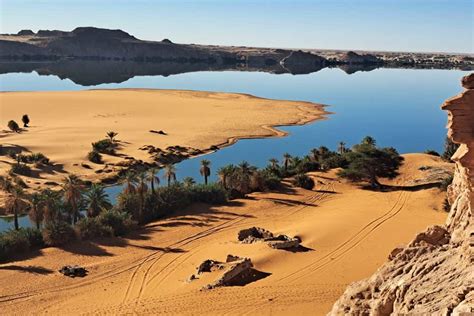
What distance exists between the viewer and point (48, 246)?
30922 millimetres

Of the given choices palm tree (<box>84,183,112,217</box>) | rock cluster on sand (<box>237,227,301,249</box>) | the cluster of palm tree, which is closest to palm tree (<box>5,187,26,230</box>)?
the cluster of palm tree

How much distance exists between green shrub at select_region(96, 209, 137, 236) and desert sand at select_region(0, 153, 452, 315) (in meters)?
0.91

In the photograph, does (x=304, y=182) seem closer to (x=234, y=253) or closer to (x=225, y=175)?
(x=225, y=175)

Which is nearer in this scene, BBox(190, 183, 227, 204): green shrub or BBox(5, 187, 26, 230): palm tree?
BBox(5, 187, 26, 230): palm tree

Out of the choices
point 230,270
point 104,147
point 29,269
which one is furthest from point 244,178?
point 104,147

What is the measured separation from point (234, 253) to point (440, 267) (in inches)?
665

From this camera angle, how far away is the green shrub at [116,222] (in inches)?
1294

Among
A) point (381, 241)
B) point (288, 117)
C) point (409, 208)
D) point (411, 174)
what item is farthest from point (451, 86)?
point (381, 241)

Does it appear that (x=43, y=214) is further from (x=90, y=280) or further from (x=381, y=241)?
(x=381, y=241)

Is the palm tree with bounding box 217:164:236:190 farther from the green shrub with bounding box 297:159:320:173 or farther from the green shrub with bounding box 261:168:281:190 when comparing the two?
the green shrub with bounding box 297:159:320:173

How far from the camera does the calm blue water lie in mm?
66625

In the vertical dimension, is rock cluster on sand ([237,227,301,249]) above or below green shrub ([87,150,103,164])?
below

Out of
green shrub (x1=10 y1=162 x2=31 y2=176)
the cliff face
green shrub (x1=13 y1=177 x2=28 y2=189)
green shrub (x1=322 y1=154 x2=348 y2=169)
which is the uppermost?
the cliff face

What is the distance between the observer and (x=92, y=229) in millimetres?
32281
